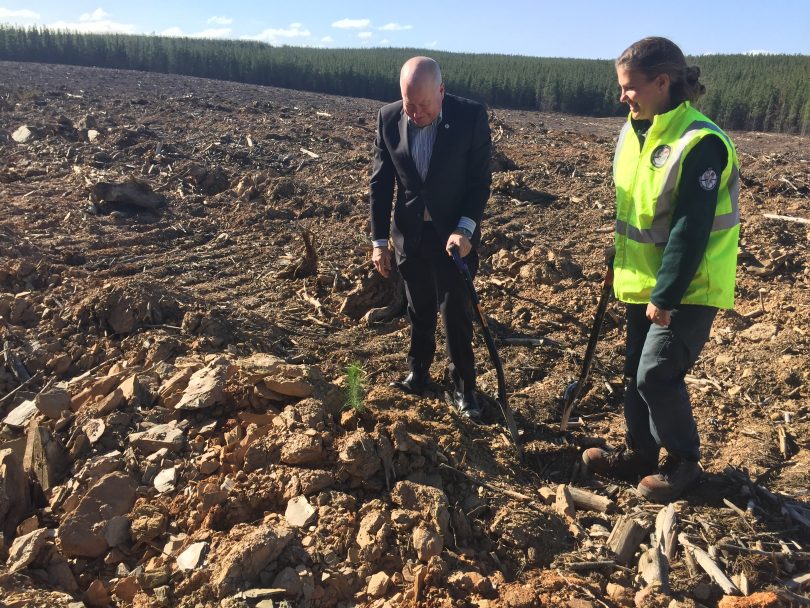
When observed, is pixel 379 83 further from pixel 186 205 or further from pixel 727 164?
pixel 727 164

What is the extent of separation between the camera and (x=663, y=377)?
313cm

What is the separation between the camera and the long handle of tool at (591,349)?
12.2 feet

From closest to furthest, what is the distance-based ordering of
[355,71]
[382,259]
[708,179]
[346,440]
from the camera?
[708,179]
[346,440]
[382,259]
[355,71]

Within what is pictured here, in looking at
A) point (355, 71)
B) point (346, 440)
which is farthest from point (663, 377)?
point (355, 71)

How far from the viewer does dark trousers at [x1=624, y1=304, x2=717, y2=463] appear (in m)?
3.06

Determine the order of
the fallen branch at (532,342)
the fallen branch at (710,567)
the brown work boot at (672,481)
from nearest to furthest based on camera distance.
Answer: the fallen branch at (710,567) < the brown work boot at (672,481) < the fallen branch at (532,342)

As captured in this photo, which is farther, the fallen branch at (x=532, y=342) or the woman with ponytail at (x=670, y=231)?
the fallen branch at (x=532, y=342)

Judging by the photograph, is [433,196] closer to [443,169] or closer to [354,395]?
[443,169]

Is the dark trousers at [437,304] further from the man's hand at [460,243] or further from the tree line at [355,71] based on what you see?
the tree line at [355,71]

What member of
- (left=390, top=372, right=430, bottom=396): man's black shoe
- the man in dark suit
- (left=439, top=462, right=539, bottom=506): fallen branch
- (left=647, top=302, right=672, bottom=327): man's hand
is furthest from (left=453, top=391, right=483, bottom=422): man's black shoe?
(left=647, top=302, right=672, bottom=327): man's hand

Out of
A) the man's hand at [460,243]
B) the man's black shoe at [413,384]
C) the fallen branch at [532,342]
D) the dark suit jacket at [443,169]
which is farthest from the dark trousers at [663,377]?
the fallen branch at [532,342]

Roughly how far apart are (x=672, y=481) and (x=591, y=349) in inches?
35.1

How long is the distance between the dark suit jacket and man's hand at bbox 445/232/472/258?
16 centimetres

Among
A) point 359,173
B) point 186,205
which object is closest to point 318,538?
point 186,205
